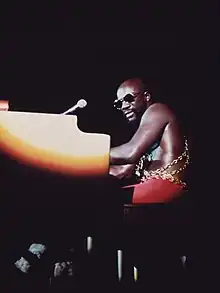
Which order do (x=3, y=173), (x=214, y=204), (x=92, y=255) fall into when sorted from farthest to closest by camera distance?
(x=214, y=204) → (x=92, y=255) → (x=3, y=173)

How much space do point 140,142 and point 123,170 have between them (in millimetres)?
139

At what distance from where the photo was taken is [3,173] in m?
1.50

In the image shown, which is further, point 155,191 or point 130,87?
→ point 130,87

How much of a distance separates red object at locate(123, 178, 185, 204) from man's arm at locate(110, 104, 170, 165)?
0.12m

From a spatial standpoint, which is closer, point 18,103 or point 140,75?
point 18,103

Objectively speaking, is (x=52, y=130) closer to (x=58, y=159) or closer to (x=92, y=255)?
(x=58, y=159)

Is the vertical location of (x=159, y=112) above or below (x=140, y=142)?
above

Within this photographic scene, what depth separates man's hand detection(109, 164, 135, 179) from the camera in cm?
187

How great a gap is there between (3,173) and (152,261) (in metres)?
0.71

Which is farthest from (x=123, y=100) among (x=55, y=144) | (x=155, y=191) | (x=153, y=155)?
(x=55, y=144)

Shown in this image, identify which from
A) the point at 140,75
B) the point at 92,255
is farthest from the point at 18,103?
the point at 92,255

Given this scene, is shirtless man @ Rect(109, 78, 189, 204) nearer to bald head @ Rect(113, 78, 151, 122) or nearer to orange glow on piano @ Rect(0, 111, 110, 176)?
bald head @ Rect(113, 78, 151, 122)

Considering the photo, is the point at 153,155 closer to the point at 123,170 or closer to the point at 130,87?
the point at 123,170

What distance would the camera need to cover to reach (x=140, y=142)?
1902 millimetres
